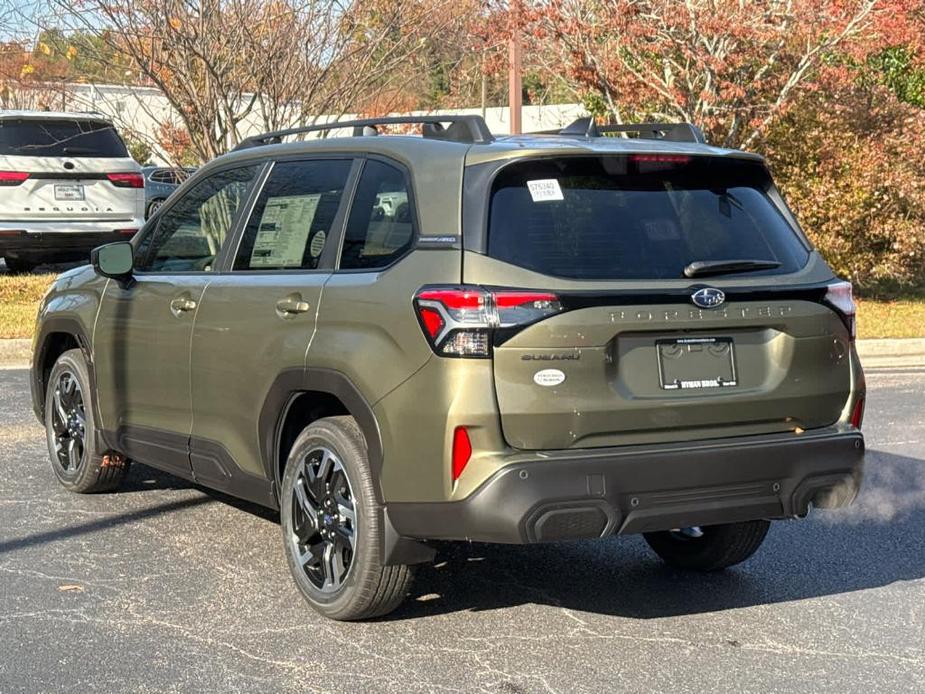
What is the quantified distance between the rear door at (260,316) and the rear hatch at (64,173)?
35.7 ft

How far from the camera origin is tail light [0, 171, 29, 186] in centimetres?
1612

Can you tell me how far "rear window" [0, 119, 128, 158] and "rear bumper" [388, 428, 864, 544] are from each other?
1262cm

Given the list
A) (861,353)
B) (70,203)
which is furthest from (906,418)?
(70,203)

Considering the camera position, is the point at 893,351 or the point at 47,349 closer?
the point at 47,349

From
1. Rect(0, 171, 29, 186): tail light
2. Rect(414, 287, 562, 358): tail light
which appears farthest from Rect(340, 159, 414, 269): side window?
Rect(0, 171, 29, 186): tail light

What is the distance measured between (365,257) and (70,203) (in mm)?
12270

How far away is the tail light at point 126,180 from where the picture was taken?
656 inches

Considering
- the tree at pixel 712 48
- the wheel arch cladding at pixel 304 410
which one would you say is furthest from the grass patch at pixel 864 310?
the wheel arch cladding at pixel 304 410

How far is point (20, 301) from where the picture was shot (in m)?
15.7

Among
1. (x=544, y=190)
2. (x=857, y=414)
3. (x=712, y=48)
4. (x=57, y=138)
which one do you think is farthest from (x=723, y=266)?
(x=57, y=138)

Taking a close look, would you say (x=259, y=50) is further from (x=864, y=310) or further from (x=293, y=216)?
(x=293, y=216)

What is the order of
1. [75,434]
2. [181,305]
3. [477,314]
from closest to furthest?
[477,314]
[181,305]
[75,434]

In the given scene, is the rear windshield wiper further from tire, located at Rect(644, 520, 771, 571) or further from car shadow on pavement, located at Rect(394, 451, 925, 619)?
car shadow on pavement, located at Rect(394, 451, 925, 619)

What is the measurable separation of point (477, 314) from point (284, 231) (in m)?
1.44
